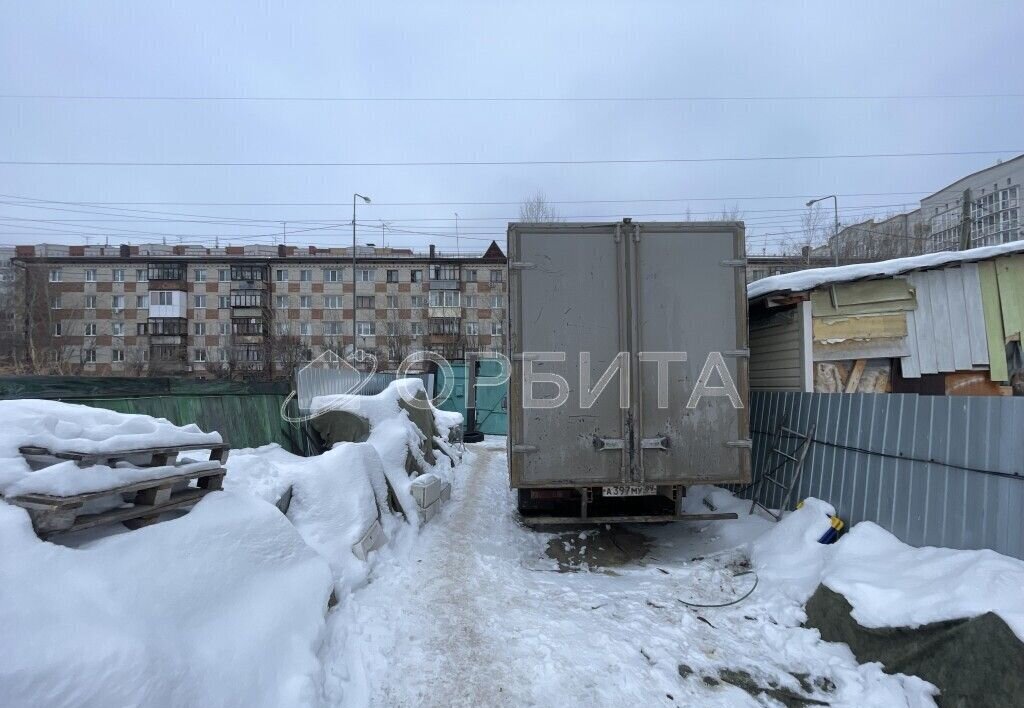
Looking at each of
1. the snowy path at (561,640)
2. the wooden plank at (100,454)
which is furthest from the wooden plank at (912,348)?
the wooden plank at (100,454)

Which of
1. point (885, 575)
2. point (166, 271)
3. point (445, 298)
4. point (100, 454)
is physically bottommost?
point (885, 575)

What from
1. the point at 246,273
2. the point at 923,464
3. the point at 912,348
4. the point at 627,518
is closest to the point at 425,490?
the point at 627,518

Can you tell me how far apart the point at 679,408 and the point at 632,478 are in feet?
2.96

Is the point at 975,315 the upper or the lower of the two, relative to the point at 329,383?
upper

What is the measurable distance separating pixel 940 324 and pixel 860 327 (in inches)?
38.8

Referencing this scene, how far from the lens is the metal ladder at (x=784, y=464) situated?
6.19 m

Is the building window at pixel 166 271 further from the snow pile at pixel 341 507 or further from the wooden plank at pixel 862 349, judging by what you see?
the wooden plank at pixel 862 349

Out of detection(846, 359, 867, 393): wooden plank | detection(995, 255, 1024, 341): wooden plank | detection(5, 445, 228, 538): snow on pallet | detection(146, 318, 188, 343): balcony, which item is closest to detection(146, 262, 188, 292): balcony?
detection(146, 318, 188, 343): balcony

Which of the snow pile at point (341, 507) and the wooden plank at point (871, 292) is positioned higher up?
the wooden plank at point (871, 292)

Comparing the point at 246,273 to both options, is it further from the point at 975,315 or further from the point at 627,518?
the point at 975,315

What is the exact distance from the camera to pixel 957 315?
22.5ft

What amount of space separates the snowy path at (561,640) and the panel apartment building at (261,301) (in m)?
39.4

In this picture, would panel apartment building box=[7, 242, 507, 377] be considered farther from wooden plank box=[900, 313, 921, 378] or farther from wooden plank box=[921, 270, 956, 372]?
wooden plank box=[921, 270, 956, 372]

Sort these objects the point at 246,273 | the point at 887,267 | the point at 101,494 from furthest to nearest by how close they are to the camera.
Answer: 1. the point at 246,273
2. the point at 887,267
3. the point at 101,494
